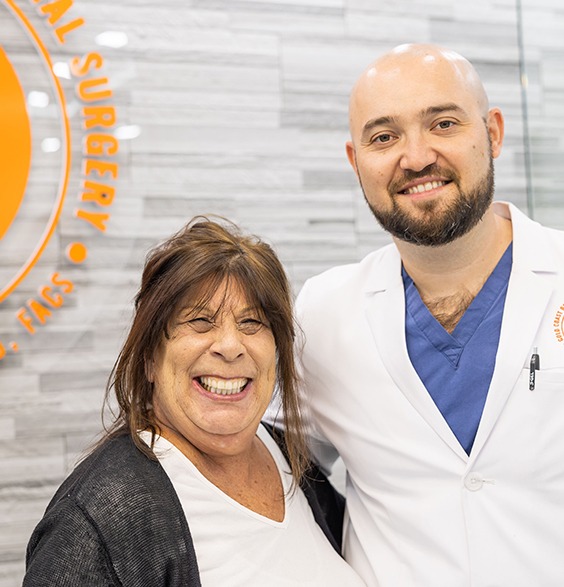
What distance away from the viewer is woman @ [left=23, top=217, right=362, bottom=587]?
131cm

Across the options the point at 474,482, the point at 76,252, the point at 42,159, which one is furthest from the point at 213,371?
the point at 42,159

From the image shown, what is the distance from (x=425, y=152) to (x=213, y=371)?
2.00 feet

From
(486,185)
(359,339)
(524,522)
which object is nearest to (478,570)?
(524,522)

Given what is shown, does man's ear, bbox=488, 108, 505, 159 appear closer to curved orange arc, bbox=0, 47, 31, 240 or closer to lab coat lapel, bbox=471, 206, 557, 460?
lab coat lapel, bbox=471, 206, 557, 460

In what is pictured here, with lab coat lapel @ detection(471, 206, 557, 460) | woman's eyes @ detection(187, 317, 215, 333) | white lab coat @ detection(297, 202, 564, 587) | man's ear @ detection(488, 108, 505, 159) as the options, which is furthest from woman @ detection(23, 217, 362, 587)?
man's ear @ detection(488, 108, 505, 159)

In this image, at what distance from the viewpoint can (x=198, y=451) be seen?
4.98 feet

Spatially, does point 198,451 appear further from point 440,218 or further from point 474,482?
point 440,218

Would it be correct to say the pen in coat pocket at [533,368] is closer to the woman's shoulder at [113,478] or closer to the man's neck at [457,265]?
the man's neck at [457,265]

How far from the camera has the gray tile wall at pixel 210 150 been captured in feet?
7.79

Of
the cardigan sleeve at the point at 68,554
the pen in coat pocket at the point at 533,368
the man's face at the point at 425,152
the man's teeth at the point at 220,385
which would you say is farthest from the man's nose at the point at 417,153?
the cardigan sleeve at the point at 68,554

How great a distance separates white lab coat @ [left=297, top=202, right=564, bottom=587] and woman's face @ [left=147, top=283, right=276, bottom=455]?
1.02 feet

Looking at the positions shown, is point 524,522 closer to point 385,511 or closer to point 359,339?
point 385,511

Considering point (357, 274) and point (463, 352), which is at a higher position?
point (357, 274)

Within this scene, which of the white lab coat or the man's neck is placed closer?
the white lab coat
